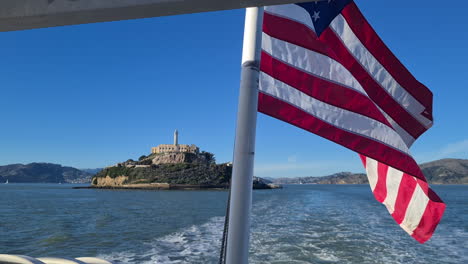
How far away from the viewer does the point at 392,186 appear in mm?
5441

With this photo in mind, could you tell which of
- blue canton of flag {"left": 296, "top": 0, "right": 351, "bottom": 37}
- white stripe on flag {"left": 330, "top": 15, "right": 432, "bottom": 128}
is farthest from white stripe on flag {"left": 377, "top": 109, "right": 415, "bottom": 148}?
blue canton of flag {"left": 296, "top": 0, "right": 351, "bottom": 37}

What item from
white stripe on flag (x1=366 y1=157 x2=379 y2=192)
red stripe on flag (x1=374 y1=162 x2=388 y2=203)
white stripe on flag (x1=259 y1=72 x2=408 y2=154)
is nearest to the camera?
white stripe on flag (x1=259 y1=72 x2=408 y2=154)

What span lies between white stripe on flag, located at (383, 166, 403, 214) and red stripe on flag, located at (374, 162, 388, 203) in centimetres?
5

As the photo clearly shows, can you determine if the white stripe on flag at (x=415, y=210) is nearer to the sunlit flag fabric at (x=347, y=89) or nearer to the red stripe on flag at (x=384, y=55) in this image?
the sunlit flag fabric at (x=347, y=89)

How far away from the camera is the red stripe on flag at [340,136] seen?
12.7 feet

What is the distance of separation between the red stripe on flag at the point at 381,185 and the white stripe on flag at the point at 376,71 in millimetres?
1012

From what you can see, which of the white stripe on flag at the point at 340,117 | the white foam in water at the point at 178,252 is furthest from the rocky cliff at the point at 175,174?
the white stripe on flag at the point at 340,117

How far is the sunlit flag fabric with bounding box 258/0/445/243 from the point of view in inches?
152

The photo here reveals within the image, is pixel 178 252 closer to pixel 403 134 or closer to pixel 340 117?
pixel 403 134

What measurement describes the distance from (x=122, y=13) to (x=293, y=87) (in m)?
2.81

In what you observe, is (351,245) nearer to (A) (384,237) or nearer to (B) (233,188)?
(A) (384,237)

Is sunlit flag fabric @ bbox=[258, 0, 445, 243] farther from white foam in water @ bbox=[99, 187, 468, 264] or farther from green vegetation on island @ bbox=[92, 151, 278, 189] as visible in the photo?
green vegetation on island @ bbox=[92, 151, 278, 189]

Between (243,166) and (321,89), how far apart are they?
1.92 meters

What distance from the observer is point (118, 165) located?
476 feet
